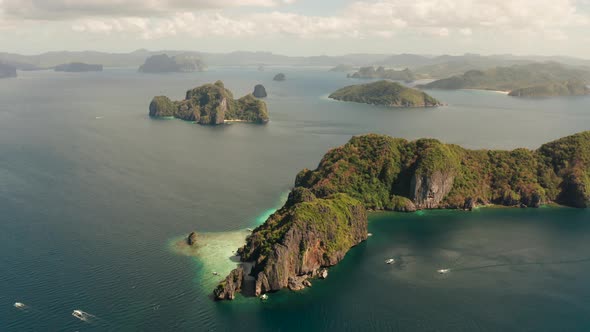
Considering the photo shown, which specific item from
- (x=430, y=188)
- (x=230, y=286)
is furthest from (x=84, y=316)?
(x=430, y=188)

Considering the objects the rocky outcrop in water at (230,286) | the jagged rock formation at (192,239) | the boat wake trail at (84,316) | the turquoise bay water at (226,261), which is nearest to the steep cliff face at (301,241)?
the rocky outcrop in water at (230,286)

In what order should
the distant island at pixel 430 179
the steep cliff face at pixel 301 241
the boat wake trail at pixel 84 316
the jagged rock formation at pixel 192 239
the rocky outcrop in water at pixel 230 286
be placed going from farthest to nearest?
1. the distant island at pixel 430 179
2. the jagged rock formation at pixel 192 239
3. the steep cliff face at pixel 301 241
4. the rocky outcrop in water at pixel 230 286
5. the boat wake trail at pixel 84 316

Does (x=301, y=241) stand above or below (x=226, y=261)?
above

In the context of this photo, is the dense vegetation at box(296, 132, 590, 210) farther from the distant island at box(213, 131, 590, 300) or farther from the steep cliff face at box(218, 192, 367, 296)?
the steep cliff face at box(218, 192, 367, 296)

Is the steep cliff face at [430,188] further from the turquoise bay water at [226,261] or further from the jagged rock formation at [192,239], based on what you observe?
the jagged rock formation at [192,239]

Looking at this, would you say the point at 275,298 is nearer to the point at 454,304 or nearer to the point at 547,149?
the point at 454,304

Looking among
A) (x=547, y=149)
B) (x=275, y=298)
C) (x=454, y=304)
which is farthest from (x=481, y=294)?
(x=547, y=149)

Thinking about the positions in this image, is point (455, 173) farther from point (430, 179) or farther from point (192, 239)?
point (192, 239)

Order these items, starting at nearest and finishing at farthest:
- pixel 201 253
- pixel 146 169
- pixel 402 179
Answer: pixel 201 253 < pixel 402 179 < pixel 146 169
